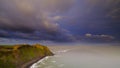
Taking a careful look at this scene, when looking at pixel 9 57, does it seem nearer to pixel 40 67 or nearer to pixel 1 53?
pixel 1 53

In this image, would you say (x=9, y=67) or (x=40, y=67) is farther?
(x=40, y=67)

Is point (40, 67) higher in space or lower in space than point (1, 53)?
lower

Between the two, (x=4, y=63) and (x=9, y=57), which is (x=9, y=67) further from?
(x=9, y=57)

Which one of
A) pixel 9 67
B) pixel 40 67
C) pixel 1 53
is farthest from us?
pixel 40 67

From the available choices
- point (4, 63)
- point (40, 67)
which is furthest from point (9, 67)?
point (40, 67)

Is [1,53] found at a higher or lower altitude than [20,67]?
higher

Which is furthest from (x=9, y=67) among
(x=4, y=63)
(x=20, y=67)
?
(x=20, y=67)

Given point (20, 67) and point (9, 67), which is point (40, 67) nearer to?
point (20, 67)

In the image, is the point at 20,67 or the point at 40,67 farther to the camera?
the point at 40,67

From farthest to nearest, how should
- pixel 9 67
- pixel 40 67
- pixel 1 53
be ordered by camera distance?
pixel 40 67 < pixel 1 53 < pixel 9 67
